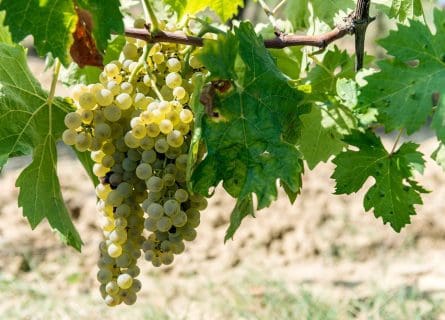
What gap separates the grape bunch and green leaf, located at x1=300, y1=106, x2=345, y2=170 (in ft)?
0.71

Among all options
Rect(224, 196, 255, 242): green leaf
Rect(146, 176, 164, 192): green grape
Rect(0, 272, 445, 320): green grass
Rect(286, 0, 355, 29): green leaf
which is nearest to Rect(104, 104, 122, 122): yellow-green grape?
Rect(146, 176, 164, 192): green grape

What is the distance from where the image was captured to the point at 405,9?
1.32 metres

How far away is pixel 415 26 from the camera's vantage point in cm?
105

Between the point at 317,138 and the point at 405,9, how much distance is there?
0.28m

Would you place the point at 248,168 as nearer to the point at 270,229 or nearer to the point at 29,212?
the point at 29,212

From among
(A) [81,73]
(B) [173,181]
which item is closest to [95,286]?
(A) [81,73]

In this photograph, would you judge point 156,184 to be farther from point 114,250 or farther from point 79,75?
point 79,75

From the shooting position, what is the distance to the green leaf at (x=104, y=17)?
3.03 ft

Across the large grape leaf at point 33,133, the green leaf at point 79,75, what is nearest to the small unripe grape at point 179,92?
the large grape leaf at point 33,133

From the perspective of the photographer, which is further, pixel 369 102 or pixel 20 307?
pixel 20 307

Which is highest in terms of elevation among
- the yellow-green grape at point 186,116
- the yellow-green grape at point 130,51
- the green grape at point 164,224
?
the yellow-green grape at point 130,51

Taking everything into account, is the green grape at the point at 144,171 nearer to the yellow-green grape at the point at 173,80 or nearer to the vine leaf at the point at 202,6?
the yellow-green grape at the point at 173,80

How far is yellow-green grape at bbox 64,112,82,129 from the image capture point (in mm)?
1111

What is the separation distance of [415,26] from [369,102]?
5.0 inches
